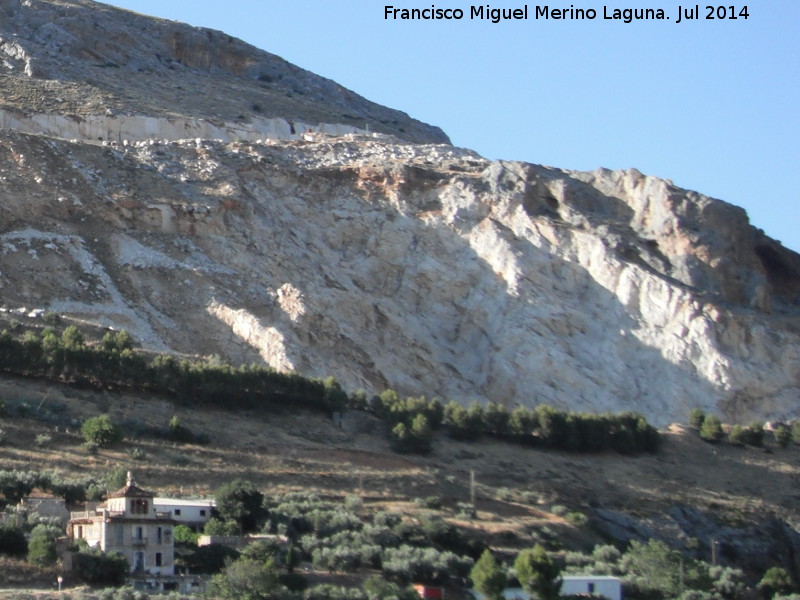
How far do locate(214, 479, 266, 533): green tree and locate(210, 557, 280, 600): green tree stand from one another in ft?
15.2

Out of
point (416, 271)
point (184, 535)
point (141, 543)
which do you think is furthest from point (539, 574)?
point (416, 271)

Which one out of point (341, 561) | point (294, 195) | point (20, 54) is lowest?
point (341, 561)

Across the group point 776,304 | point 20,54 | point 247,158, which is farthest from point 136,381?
point 20,54

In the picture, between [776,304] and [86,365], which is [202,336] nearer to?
[86,365]

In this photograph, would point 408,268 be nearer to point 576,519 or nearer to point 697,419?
point 697,419

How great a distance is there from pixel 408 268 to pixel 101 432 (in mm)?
18089

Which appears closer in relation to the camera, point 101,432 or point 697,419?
point 101,432

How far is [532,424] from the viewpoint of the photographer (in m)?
53.6

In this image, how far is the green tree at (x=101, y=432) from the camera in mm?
45375

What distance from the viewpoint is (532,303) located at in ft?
196

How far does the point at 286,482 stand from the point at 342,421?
611cm

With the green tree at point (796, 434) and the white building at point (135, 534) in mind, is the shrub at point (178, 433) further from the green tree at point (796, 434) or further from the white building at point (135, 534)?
the green tree at point (796, 434)

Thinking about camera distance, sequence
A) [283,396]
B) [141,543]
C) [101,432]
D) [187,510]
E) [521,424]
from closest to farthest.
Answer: [141,543] → [187,510] → [101,432] → [283,396] → [521,424]

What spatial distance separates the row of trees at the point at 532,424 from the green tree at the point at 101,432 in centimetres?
901
